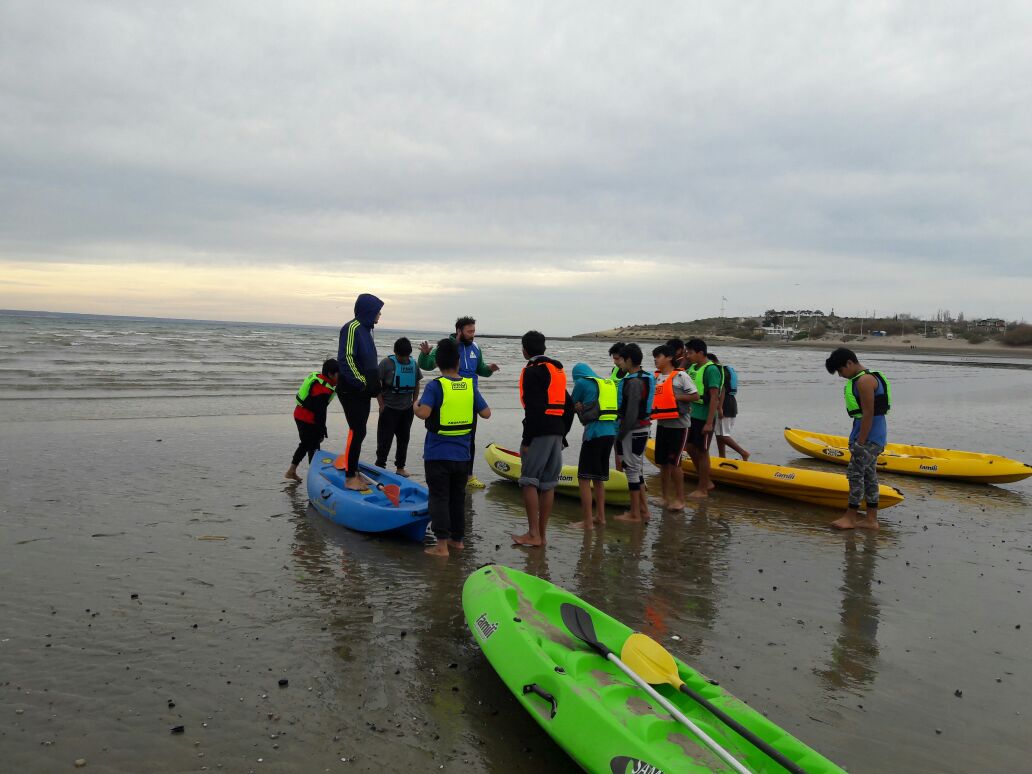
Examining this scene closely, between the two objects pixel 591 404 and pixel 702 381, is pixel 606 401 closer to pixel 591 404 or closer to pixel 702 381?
pixel 591 404

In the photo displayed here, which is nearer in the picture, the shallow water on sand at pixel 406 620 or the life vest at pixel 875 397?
the shallow water on sand at pixel 406 620

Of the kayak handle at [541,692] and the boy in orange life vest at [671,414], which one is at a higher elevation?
the boy in orange life vest at [671,414]

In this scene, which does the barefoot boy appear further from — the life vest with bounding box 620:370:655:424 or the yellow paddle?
the yellow paddle

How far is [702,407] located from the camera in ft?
31.5

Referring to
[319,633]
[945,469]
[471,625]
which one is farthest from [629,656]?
[945,469]

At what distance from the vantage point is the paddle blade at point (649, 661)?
3717mm

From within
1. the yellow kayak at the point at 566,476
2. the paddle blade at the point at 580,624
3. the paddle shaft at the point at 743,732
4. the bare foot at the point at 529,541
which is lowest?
the bare foot at the point at 529,541

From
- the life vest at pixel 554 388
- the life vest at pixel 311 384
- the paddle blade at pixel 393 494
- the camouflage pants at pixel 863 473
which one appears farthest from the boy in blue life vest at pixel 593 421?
the life vest at pixel 311 384

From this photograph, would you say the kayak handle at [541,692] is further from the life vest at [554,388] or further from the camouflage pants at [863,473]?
the camouflage pants at [863,473]

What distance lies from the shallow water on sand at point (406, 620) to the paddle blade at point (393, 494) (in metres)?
0.50

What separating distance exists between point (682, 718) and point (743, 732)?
0.88 feet

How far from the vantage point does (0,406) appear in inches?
577

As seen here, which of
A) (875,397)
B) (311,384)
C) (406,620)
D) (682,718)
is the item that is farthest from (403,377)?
(682,718)

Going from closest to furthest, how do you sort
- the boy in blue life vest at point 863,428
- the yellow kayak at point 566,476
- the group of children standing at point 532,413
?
the group of children standing at point 532,413 → the boy in blue life vest at point 863,428 → the yellow kayak at point 566,476
